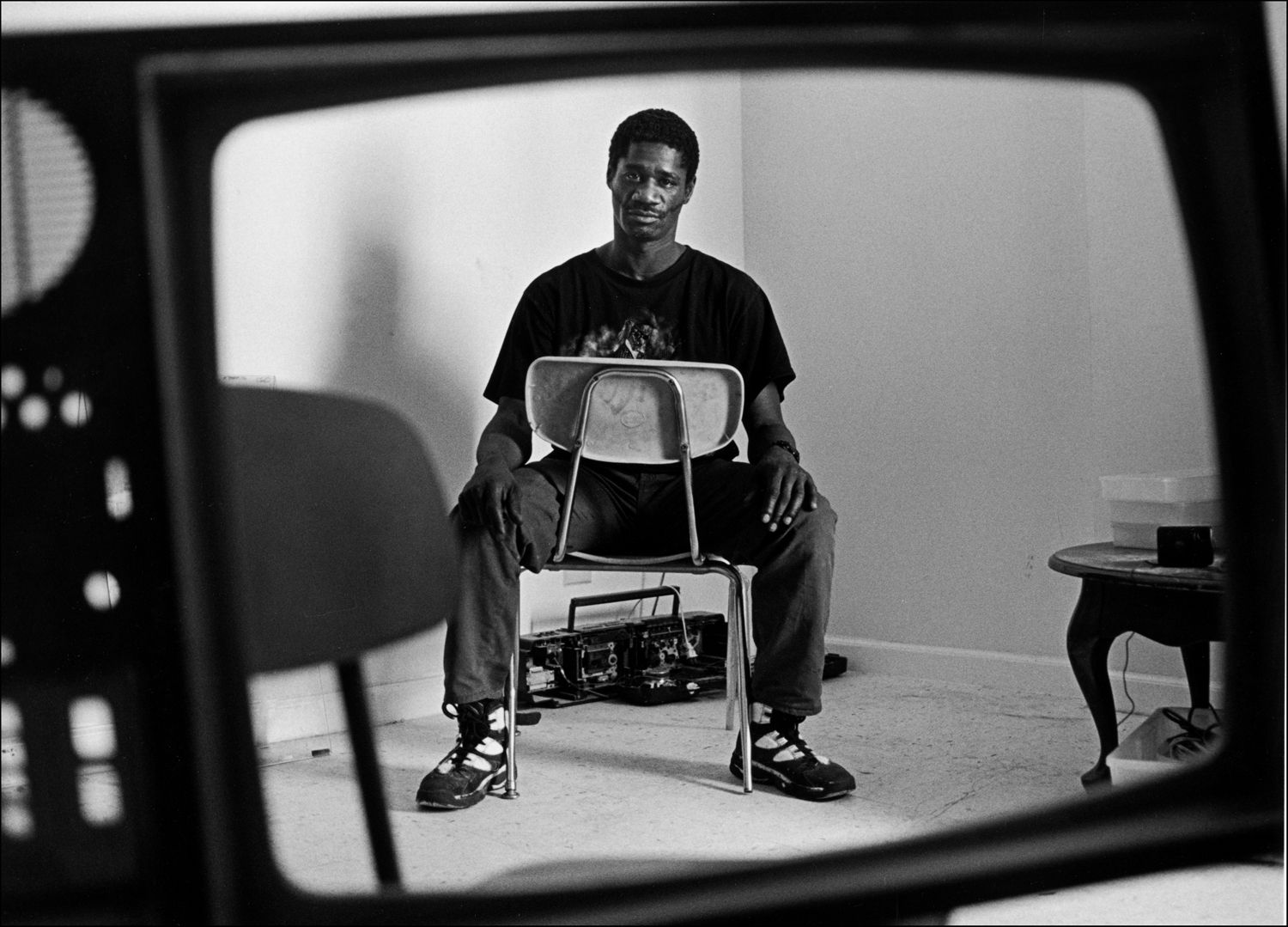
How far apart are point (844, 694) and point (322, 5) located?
5.25ft

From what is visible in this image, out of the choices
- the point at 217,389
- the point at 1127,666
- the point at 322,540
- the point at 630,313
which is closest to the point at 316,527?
the point at 322,540

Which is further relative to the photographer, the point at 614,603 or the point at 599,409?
the point at 614,603

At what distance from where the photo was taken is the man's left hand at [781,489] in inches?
63.1

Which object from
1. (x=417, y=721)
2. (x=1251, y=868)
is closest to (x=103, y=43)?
(x=1251, y=868)

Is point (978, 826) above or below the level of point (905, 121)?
below

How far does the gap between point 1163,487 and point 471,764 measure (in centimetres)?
103

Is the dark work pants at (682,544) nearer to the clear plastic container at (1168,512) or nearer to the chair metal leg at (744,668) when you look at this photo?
the chair metal leg at (744,668)

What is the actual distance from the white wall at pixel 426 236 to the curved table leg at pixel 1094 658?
2.47ft

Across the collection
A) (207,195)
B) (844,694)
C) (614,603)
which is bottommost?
(844,694)

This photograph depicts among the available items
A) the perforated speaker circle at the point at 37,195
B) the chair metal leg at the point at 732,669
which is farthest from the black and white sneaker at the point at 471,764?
the perforated speaker circle at the point at 37,195

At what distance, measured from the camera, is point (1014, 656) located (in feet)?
6.68

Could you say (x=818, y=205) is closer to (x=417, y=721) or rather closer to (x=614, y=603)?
(x=614, y=603)

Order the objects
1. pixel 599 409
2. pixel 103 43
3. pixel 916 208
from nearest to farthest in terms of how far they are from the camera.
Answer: pixel 103 43, pixel 599 409, pixel 916 208

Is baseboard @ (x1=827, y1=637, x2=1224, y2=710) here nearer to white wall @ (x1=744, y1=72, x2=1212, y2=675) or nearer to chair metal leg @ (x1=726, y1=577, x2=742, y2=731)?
white wall @ (x1=744, y1=72, x2=1212, y2=675)
